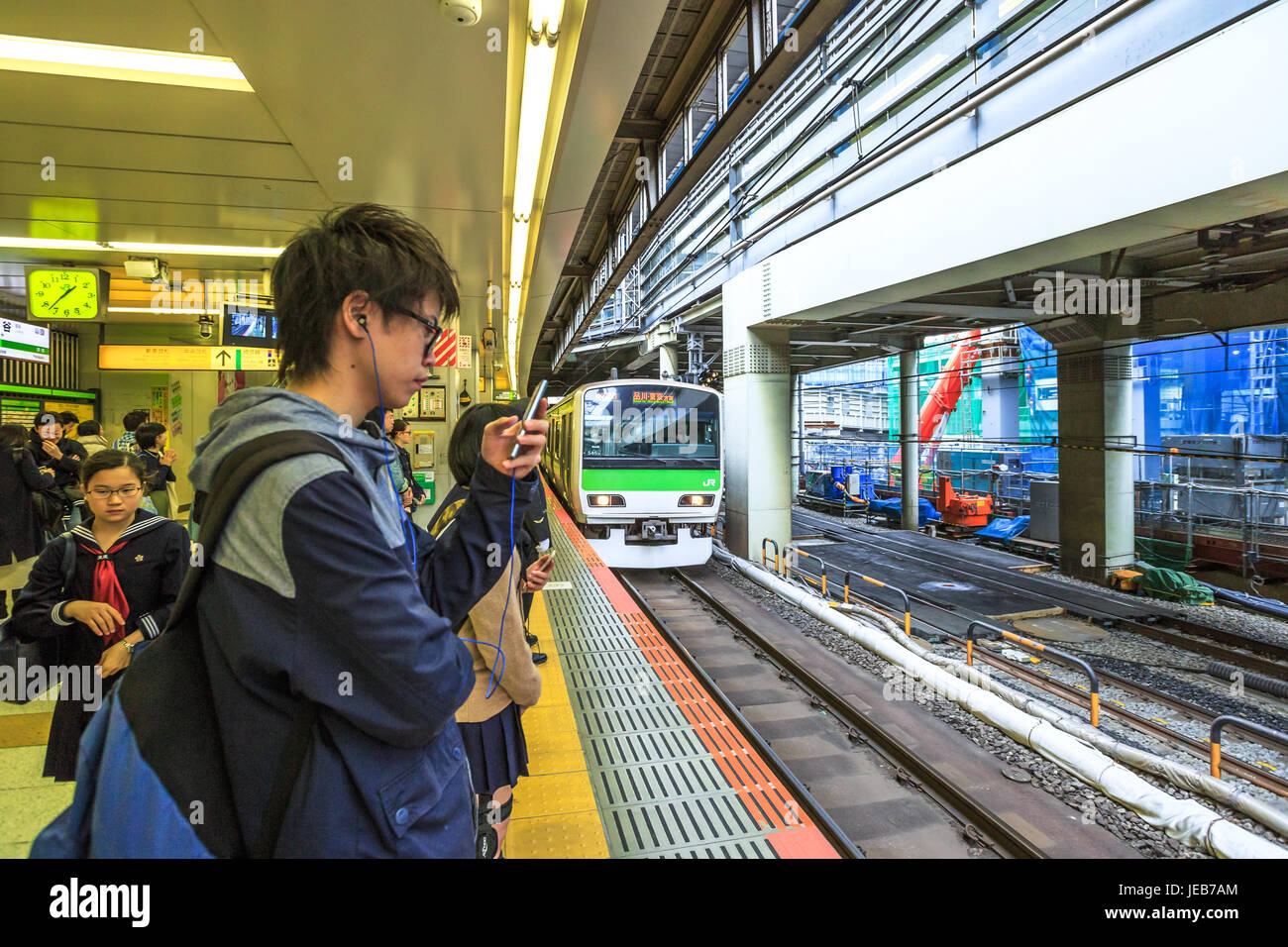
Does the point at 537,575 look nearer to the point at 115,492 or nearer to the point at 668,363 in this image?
the point at 115,492

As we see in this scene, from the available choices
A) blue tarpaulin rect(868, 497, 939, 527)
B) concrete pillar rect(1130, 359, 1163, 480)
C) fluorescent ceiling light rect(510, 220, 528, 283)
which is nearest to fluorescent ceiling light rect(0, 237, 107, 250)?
fluorescent ceiling light rect(510, 220, 528, 283)

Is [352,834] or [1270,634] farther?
[1270,634]

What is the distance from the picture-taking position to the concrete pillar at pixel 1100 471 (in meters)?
11.5

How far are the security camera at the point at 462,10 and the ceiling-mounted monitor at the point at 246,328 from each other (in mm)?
4394

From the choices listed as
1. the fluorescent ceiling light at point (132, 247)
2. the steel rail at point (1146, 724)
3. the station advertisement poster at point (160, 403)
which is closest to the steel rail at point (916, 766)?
the steel rail at point (1146, 724)

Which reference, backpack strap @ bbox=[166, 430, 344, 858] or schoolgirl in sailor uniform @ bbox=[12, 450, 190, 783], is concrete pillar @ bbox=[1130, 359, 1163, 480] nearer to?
schoolgirl in sailor uniform @ bbox=[12, 450, 190, 783]

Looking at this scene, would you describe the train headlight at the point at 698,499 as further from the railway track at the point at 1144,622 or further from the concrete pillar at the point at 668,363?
the concrete pillar at the point at 668,363

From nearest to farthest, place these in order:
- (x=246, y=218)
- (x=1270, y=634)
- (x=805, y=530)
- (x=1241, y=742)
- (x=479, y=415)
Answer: (x=479, y=415) < (x=246, y=218) < (x=1241, y=742) < (x=1270, y=634) < (x=805, y=530)

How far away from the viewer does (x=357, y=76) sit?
120 inches

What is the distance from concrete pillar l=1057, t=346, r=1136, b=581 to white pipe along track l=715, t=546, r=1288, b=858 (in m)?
6.90

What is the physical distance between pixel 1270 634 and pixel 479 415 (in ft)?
35.7

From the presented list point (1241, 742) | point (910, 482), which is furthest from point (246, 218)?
point (910, 482)

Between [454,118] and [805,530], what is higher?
[454,118]
